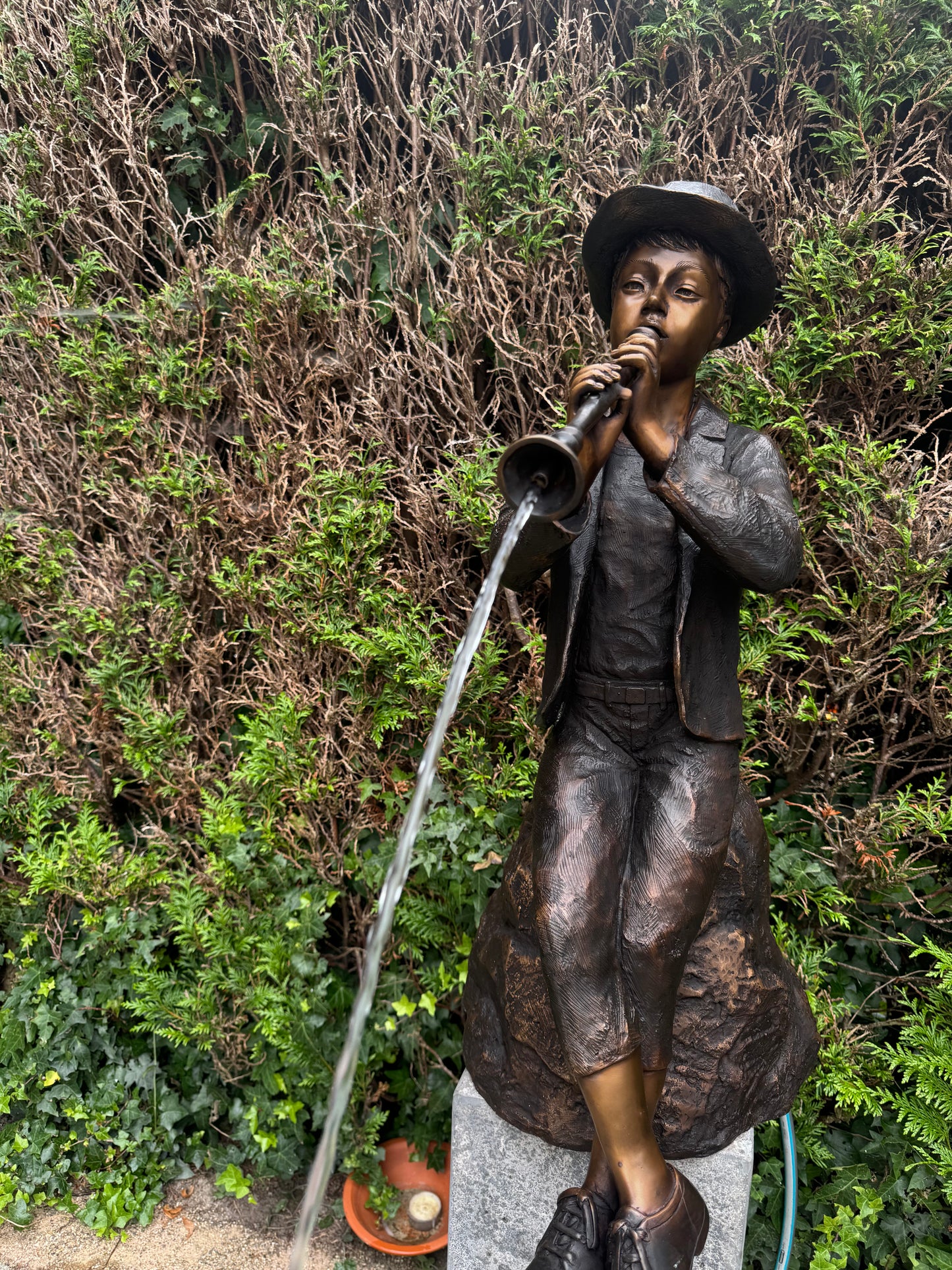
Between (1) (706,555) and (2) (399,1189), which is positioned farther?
(2) (399,1189)

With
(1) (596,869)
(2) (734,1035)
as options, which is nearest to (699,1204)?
(2) (734,1035)

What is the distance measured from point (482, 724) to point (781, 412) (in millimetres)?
1551

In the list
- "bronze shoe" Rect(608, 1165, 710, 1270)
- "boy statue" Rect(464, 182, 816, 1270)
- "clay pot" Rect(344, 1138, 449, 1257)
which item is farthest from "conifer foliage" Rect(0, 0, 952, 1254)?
"bronze shoe" Rect(608, 1165, 710, 1270)

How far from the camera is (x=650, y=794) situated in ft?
7.05

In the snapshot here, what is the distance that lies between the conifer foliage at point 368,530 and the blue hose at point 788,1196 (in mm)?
130

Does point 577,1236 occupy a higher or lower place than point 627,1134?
lower

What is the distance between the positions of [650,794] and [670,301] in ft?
3.48

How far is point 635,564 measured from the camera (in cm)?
206

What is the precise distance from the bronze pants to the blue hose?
42.7 inches

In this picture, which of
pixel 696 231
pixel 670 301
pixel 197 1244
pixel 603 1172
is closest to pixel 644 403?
pixel 670 301

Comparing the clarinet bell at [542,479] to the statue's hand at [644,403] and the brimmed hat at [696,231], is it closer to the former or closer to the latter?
the statue's hand at [644,403]

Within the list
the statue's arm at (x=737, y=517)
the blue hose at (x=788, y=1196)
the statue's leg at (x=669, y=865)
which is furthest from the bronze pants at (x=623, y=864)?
the blue hose at (x=788, y=1196)

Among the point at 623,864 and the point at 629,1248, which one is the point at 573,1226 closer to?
the point at 629,1248

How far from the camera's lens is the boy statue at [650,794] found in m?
1.86
